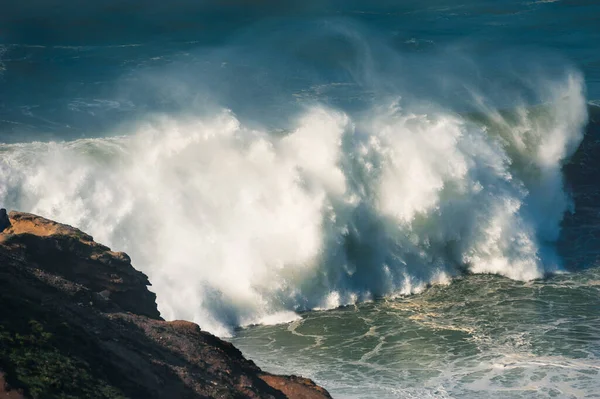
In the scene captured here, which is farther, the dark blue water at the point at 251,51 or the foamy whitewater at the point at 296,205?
the dark blue water at the point at 251,51

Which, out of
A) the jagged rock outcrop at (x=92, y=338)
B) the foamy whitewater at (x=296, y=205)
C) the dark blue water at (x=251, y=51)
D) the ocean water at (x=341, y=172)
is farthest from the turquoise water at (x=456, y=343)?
the dark blue water at (x=251, y=51)

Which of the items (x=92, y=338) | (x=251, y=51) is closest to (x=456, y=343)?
(x=92, y=338)

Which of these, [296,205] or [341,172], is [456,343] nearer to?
[296,205]

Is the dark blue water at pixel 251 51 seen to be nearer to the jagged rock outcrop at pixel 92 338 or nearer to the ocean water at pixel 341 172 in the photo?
the ocean water at pixel 341 172

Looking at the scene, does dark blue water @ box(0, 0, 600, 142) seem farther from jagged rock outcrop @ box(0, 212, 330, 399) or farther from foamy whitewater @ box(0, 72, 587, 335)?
jagged rock outcrop @ box(0, 212, 330, 399)

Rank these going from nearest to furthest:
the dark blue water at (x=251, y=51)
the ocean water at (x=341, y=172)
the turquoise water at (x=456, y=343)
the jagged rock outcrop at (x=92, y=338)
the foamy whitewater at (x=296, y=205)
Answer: the jagged rock outcrop at (x=92, y=338), the turquoise water at (x=456, y=343), the ocean water at (x=341, y=172), the foamy whitewater at (x=296, y=205), the dark blue water at (x=251, y=51)

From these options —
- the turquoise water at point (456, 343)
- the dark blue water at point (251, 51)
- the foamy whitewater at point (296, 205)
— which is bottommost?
the turquoise water at point (456, 343)

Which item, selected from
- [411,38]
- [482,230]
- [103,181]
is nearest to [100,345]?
[103,181]

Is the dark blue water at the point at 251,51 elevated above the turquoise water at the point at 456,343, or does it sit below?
above
